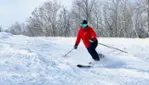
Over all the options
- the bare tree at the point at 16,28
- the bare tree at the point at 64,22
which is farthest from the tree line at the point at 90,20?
the bare tree at the point at 16,28

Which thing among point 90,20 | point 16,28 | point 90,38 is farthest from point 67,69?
point 16,28

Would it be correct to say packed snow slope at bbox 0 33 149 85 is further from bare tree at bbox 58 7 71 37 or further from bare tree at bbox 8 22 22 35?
bare tree at bbox 8 22 22 35

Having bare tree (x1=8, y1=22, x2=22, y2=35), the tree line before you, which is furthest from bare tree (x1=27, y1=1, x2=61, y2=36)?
bare tree (x1=8, y1=22, x2=22, y2=35)

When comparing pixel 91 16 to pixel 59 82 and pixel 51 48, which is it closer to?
pixel 51 48

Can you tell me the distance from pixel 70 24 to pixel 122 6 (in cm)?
1299

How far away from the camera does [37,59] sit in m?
9.62

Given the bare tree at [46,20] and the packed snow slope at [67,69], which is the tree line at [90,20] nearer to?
the bare tree at [46,20]

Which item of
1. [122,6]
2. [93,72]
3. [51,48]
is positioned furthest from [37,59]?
[122,6]

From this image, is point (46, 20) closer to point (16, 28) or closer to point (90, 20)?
point (90, 20)

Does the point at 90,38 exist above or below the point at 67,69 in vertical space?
above

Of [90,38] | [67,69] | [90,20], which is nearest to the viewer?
[67,69]

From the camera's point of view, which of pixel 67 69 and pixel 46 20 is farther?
pixel 46 20

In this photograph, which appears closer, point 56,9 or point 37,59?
point 37,59

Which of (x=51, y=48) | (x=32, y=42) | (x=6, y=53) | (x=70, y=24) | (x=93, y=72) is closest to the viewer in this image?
(x=93, y=72)
